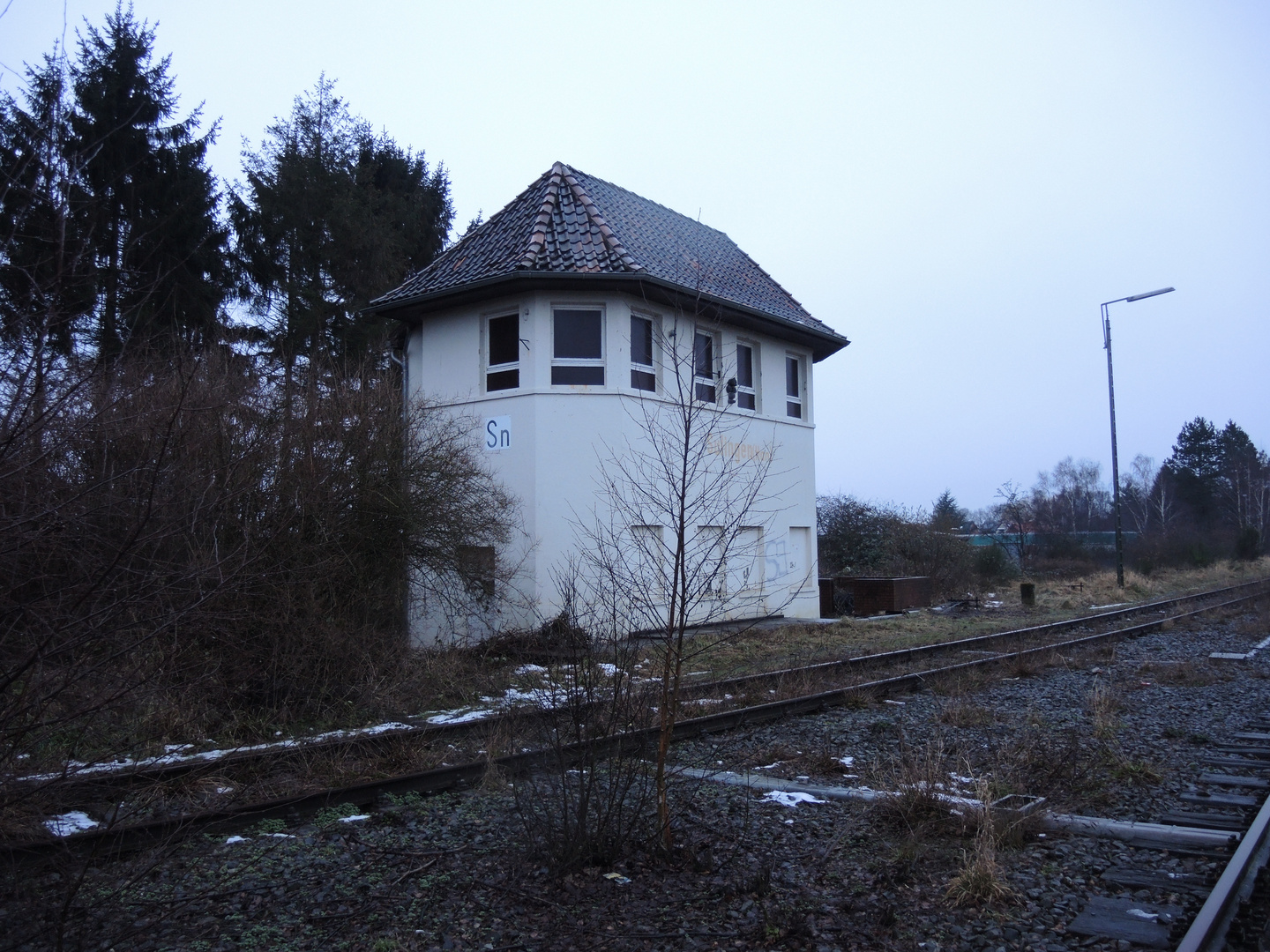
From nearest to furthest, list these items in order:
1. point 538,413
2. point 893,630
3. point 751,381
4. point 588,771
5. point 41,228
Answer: point 41,228, point 588,771, point 538,413, point 893,630, point 751,381

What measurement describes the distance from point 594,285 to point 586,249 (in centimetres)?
85

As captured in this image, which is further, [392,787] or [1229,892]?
[392,787]

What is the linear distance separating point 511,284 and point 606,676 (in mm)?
12006

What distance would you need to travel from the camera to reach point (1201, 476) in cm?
7731

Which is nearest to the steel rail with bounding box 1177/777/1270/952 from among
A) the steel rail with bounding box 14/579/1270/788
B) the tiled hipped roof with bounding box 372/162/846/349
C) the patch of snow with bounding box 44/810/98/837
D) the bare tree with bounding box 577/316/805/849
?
the steel rail with bounding box 14/579/1270/788

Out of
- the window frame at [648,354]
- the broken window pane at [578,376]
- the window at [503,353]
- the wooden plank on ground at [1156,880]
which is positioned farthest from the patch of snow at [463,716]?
the window frame at [648,354]

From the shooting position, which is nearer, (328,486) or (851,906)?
(851,906)

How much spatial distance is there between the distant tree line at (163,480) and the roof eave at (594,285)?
219 centimetres

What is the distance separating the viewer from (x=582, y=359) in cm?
1659

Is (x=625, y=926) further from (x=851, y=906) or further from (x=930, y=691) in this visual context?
(x=930, y=691)

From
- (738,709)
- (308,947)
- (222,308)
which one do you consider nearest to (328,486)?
(738,709)

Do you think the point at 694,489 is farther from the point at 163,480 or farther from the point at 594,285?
the point at 163,480

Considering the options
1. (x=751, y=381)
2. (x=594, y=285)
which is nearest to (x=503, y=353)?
(x=594, y=285)

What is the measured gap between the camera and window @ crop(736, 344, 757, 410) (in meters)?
19.3
